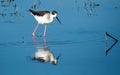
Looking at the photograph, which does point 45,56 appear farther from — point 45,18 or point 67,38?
point 45,18

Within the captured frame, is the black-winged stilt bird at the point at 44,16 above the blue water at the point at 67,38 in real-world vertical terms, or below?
above

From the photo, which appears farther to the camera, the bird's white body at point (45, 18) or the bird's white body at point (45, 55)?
the bird's white body at point (45, 18)

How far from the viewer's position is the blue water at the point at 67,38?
15.5 ft

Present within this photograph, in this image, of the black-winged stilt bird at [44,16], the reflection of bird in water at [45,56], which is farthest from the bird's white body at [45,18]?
the reflection of bird in water at [45,56]

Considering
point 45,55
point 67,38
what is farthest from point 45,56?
point 67,38

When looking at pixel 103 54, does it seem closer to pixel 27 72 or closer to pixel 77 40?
pixel 77 40

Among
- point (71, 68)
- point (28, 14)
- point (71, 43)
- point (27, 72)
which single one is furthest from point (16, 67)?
point (28, 14)

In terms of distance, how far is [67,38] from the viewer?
5707 millimetres

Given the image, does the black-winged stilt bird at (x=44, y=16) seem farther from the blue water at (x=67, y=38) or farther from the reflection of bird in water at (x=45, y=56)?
the reflection of bird in water at (x=45, y=56)

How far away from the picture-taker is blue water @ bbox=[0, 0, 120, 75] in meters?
4.73

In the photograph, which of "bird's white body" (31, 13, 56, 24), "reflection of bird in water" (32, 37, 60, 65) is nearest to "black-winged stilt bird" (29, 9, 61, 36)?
"bird's white body" (31, 13, 56, 24)

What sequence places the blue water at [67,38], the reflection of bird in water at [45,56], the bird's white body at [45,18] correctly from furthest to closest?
1. the bird's white body at [45,18]
2. the reflection of bird in water at [45,56]
3. the blue water at [67,38]

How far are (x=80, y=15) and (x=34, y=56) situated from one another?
1.84 metres

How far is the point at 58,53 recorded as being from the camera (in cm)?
514
